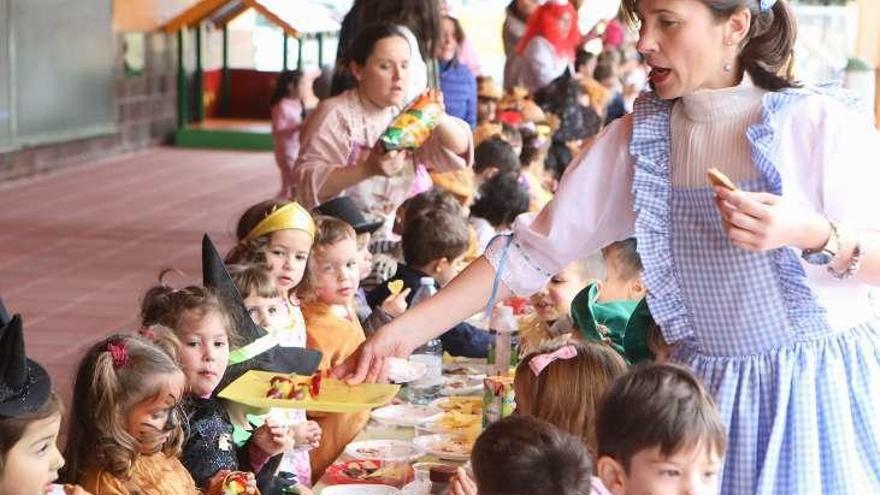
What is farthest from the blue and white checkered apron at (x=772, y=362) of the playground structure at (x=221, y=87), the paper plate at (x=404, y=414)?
the playground structure at (x=221, y=87)

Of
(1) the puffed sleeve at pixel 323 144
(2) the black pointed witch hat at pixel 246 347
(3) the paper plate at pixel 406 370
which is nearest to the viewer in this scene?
(2) the black pointed witch hat at pixel 246 347

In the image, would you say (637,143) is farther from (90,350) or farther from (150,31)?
(150,31)

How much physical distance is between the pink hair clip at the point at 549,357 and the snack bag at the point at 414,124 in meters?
2.03

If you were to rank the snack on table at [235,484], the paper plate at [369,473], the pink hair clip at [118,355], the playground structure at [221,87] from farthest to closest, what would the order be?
the playground structure at [221,87], the paper plate at [369,473], the snack on table at [235,484], the pink hair clip at [118,355]

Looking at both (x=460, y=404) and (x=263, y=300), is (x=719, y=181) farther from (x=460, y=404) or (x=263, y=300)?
(x=460, y=404)

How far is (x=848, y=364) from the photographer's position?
2857 mm

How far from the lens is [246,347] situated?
155 inches

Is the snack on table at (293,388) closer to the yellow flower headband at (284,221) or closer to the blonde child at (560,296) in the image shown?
the yellow flower headband at (284,221)

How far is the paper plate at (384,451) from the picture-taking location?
392 cm

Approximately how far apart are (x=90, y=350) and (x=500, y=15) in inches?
635

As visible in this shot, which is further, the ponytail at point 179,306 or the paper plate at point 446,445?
the paper plate at point 446,445

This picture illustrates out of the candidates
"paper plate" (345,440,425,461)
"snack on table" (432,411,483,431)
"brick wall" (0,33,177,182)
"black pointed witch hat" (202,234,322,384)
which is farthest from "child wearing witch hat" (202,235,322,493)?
"brick wall" (0,33,177,182)

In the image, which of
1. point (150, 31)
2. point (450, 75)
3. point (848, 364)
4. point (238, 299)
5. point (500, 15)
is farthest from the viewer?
point (500, 15)

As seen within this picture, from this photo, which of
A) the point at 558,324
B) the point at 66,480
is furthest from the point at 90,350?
the point at 558,324
